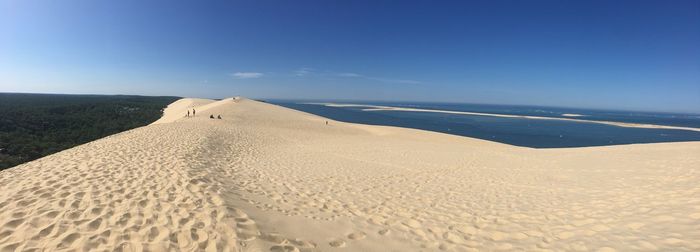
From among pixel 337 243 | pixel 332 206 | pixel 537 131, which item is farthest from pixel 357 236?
pixel 537 131

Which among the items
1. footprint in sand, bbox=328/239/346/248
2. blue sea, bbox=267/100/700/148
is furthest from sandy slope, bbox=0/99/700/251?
blue sea, bbox=267/100/700/148

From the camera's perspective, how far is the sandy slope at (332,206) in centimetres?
483

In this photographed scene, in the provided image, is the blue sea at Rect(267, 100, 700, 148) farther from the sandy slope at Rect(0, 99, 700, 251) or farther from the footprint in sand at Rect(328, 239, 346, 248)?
the footprint in sand at Rect(328, 239, 346, 248)

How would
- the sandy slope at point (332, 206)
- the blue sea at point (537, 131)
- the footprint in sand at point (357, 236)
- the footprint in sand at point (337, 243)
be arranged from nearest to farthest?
the sandy slope at point (332, 206)
the footprint in sand at point (337, 243)
the footprint in sand at point (357, 236)
the blue sea at point (537, 131)

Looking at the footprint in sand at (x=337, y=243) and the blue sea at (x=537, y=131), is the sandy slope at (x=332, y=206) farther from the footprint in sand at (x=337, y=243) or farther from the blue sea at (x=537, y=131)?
the blue sea at (x=537, y=131)

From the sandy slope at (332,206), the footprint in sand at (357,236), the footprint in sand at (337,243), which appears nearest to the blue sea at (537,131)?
the sandy slope at (332,206)

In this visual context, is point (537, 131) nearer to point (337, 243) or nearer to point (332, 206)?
point (332, 206)

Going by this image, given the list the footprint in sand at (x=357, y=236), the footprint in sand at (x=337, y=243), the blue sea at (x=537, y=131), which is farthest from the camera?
the blue sea at (x=537, y=131)

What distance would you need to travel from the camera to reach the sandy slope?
15.9 feet

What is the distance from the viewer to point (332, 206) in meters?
7.24

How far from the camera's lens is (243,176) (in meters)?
9.98

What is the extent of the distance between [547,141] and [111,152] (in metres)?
45.0

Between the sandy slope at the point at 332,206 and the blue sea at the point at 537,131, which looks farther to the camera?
the blue sea at the point at 537,131

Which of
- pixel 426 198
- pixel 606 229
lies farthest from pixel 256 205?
pixel 606 229
